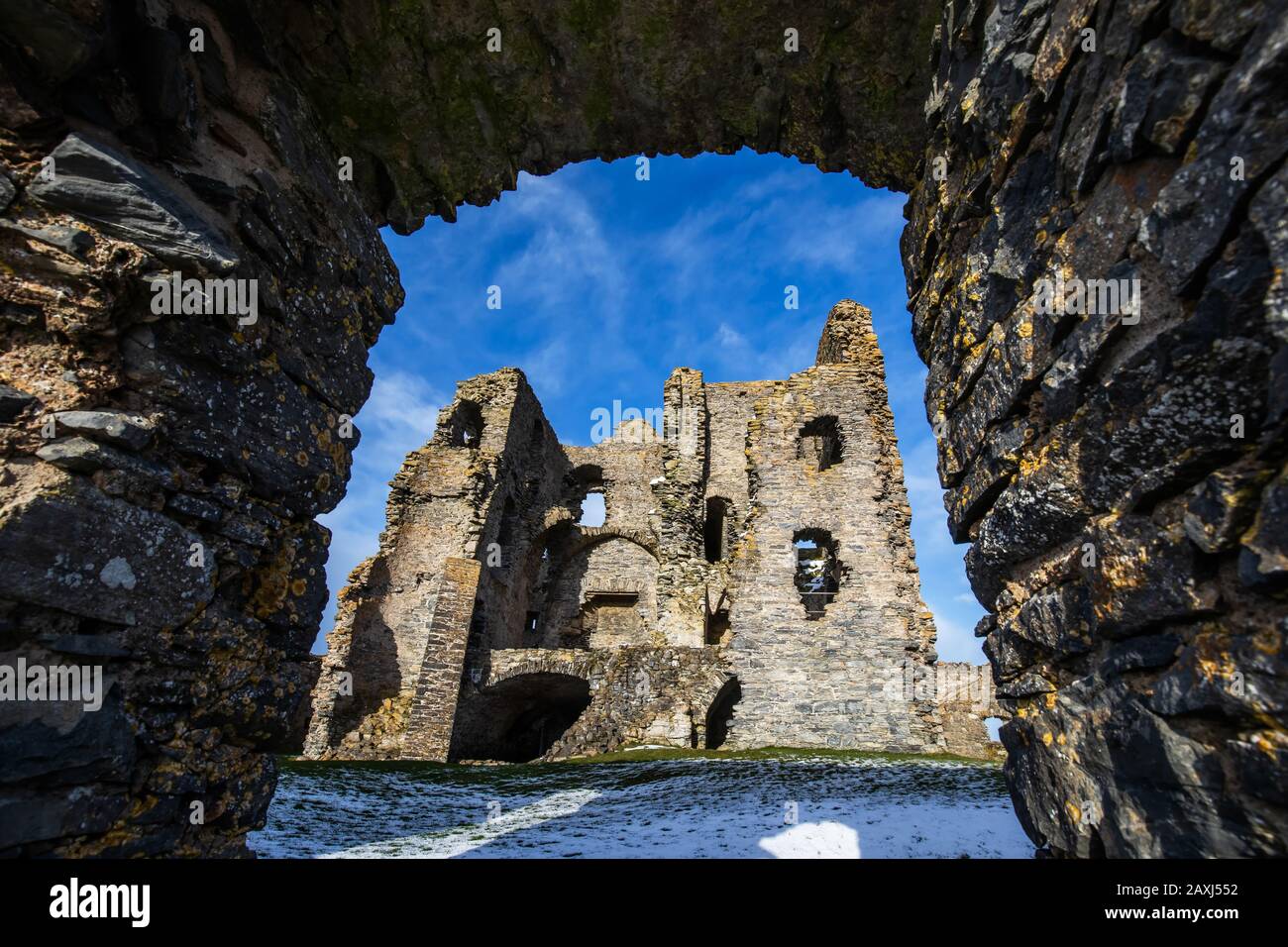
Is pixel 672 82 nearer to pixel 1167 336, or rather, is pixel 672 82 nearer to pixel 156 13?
pixel 156 13

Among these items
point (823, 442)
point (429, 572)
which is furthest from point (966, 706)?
point (429, 572)

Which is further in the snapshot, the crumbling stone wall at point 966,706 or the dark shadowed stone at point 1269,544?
the crumbling stone wall at point 966,706

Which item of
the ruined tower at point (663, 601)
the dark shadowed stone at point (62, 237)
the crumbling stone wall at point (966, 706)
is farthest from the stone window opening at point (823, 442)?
the dark shadowed stone at point (62, 237)

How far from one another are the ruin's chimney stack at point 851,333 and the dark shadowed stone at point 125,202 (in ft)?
58.9

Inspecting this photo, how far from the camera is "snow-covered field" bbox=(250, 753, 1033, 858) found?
16.6ft

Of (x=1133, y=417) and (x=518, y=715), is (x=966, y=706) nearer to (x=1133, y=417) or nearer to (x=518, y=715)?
(x=518, y=715)

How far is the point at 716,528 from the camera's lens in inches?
972

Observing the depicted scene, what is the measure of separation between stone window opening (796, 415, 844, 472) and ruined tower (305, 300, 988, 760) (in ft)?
0.29

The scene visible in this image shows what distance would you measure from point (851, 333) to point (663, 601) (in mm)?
10533

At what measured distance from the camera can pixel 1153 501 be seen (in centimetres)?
220

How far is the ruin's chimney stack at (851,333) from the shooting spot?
18.7 meters

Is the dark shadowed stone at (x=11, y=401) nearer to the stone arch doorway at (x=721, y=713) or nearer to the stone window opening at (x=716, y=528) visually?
the stone arch doorway at (x=721, y=713)
